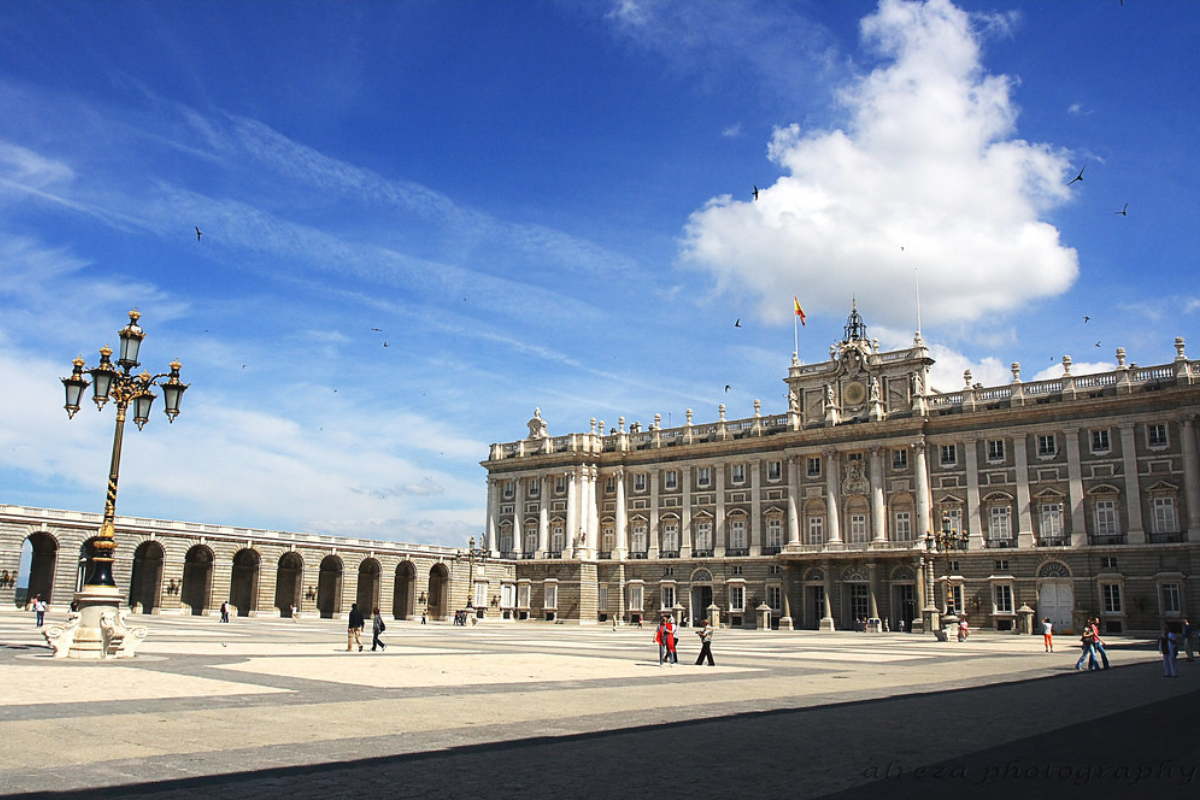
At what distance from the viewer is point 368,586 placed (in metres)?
75.2

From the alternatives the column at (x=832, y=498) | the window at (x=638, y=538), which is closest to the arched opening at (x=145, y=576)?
the window at (x=638, y=538)

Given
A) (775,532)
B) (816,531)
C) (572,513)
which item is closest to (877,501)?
(816,531)

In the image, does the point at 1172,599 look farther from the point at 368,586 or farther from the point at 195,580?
the point at 195,580

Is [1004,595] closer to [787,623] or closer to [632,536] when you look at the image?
[787,623]

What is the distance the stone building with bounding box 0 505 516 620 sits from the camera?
56.7 metres

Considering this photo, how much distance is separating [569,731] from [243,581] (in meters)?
66.5

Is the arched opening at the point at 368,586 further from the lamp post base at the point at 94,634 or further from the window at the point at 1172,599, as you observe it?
the window at the point at 1172,599

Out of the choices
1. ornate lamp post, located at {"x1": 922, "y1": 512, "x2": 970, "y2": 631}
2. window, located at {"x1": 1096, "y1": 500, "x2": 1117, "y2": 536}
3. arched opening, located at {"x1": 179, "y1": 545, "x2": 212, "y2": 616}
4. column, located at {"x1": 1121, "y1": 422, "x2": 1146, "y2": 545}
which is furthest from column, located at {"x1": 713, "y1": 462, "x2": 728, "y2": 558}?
arched opening, located at {"x1": 179, "y1": 545, "x2": 212, "y2": 616}

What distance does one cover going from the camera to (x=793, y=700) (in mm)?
16812

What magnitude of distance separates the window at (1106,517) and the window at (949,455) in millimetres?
8298

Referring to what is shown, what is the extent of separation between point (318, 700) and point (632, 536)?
60631 millimetres

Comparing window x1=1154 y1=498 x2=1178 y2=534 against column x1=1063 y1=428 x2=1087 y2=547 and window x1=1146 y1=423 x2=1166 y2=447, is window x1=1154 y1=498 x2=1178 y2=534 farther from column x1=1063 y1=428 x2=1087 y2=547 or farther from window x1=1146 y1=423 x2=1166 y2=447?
column x1=1063 y1=428 x2=1087 y2=547

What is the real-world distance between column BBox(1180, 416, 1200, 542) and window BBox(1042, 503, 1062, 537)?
648 cm

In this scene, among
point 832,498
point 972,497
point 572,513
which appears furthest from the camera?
point 572,513
